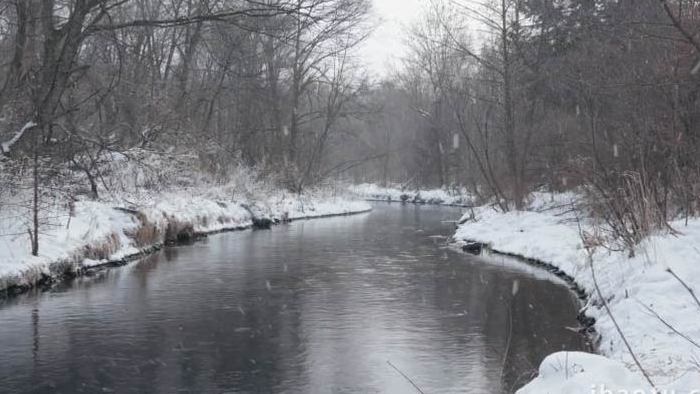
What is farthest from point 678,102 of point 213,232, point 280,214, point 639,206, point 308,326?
point 280,214

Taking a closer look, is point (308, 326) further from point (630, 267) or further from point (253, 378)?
point (630, 267)

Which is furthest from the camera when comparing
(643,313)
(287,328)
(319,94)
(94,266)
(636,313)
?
(319,94)

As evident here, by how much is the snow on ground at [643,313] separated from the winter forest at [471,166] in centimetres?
3

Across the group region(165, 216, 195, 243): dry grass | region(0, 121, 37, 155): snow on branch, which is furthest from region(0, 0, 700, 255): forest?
region(165, 216, 195, 243): dry grass

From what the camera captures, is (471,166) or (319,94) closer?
(471,166)

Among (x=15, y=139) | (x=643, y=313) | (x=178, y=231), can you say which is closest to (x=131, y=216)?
(x=178, y=231)

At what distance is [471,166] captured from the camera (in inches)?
A: 1276

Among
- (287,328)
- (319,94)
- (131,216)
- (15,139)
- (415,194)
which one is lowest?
(287,328)

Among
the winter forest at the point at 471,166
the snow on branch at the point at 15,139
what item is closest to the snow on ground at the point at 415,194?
the winter forest at the point at 471,166

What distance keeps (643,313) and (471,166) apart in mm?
24846

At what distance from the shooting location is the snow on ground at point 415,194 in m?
47.7

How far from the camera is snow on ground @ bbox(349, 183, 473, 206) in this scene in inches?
1876

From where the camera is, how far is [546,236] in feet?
58.7

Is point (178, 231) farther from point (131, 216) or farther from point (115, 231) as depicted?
point (115, 231)
